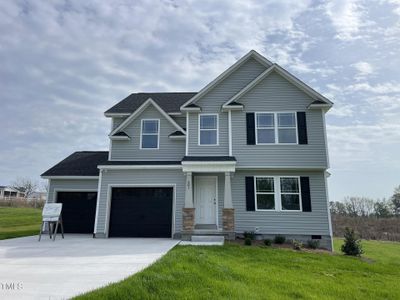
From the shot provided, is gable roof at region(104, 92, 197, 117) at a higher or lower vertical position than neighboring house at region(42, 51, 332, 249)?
higher

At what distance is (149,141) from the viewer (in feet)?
48.3

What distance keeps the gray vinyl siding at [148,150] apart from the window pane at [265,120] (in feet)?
13.4

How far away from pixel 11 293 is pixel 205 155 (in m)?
9.90

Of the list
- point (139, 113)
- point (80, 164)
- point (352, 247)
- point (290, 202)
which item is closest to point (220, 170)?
point (290, 202)

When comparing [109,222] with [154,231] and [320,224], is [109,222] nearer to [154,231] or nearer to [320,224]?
[154,231]

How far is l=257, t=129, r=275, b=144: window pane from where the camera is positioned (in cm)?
1351

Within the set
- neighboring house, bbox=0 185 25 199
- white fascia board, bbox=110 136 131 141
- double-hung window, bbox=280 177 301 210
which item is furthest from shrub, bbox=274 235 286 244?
neighboring house, bbox=0 185 25 199

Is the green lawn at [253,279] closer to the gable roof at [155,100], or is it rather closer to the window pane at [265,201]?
the window pane at [265,201]

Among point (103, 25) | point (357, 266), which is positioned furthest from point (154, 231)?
point (103, 25)

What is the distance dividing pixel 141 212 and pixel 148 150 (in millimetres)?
3230

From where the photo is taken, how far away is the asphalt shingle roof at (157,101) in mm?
16156

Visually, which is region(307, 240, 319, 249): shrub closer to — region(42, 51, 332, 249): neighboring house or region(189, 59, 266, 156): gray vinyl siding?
region(42, 51, 332, 249): neighboring house

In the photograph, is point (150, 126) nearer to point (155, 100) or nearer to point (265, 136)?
point (155, 100)

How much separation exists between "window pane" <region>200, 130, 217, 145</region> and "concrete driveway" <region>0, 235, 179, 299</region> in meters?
6.01
